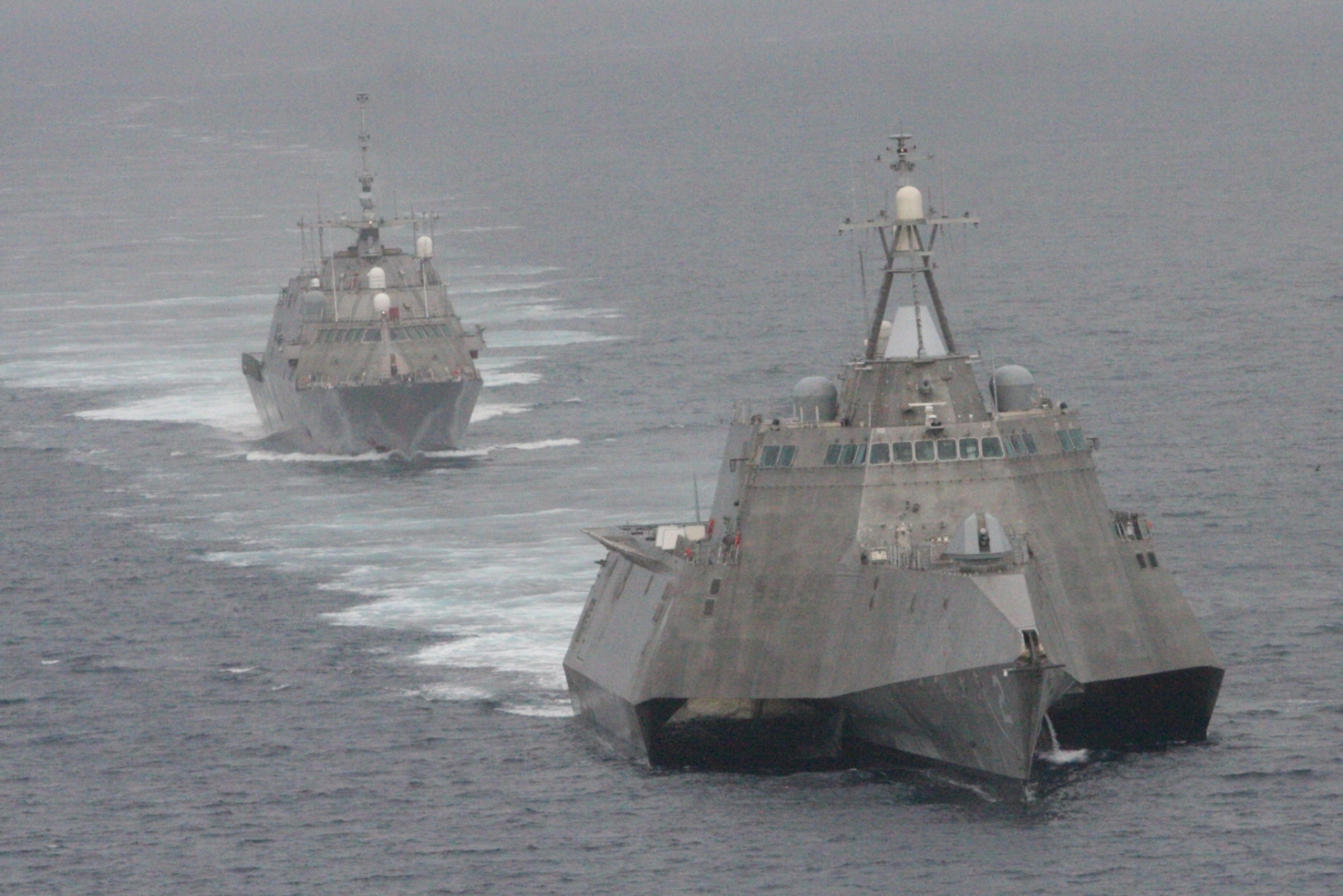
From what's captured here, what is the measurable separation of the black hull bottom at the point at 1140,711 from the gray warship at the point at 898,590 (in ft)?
0.15

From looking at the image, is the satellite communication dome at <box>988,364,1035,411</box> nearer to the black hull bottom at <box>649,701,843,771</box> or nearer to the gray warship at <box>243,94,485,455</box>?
the black hull bottom at <box>649,701,843,771</box>

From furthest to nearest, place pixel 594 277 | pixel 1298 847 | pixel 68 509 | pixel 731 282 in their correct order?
1. pixel 594 277
2. pixel 731 282
3. pixel 68 509
4. pixel 1298 847

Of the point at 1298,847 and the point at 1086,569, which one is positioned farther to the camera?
the point at 1086,569

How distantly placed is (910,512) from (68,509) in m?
52.3

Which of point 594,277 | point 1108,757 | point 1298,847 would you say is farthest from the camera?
point 594,277

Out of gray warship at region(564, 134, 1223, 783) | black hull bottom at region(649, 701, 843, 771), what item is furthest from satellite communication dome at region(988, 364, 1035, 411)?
black hull bottom at region(649, 701, 843, 771)

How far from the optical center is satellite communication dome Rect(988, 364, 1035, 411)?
65.9m

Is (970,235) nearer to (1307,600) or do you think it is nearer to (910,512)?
(1307,600)

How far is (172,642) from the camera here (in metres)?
81.7

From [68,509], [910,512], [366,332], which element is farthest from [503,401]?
[910,512]

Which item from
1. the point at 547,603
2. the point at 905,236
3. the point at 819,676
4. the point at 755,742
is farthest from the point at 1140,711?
the point at 547,603

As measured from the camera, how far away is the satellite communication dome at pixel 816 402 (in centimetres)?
6631

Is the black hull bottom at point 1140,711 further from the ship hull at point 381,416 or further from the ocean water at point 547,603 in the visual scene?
the ship hull at point 381,416

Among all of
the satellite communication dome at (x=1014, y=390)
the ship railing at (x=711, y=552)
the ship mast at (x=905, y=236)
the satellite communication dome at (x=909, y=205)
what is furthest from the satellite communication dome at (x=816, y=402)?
the satellite communication dome at (x=909, y=205)
